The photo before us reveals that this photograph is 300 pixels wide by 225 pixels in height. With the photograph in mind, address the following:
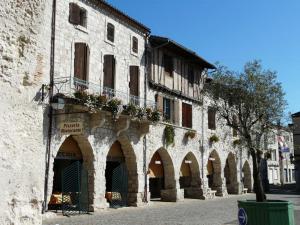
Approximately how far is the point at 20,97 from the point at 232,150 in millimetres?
28781

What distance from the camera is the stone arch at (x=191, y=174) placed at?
25422 mm

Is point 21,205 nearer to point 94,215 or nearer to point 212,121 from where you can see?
point 94,215

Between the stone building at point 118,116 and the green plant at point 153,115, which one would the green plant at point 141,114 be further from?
the green plant at point 153,115

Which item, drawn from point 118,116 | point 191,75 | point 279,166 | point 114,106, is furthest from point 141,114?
point 279,166

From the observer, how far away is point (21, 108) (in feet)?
10.4

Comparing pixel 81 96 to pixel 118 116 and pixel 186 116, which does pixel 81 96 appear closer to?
pixel 118 116

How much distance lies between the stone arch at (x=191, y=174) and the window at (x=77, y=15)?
11.3 meters

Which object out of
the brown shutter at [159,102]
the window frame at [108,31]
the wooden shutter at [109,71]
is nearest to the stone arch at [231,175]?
the brown shutter at [159,102]

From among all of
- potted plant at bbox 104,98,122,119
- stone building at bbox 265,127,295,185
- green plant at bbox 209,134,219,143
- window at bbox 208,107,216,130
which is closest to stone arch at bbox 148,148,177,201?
green plant at bbox 209,134,219,143

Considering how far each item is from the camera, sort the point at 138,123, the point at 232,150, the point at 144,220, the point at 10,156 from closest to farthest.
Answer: the point at 10,156, the point at 144,220, the point at 138,123, the point at 232,150

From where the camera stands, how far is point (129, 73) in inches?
790

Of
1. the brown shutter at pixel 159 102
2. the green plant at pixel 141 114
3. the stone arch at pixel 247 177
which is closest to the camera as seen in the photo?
the green plant at pixel 141 114

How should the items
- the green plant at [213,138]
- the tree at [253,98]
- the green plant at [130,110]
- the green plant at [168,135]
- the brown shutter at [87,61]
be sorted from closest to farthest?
the tree at [253,98]
the brown shutter at [87,61]
the green plant at [130,110]
the green plant at [168,135]
the green plant at [213,138]

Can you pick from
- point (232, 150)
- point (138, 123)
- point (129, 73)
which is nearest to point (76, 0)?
point (129, 73)
